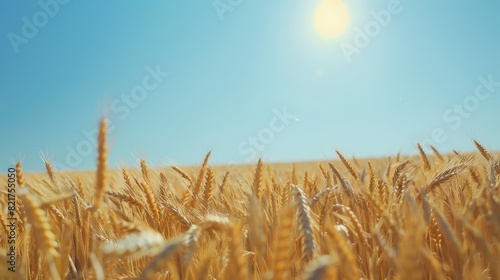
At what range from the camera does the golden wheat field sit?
608 millimetres

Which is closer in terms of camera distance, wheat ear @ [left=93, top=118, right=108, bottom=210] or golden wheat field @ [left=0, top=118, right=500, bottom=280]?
golden wheat field @ [left=0, top=118, right=500, bottom=280]

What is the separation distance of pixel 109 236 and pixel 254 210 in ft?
3.28

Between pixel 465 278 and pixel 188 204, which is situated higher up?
pixel 188 204

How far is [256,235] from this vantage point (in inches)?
24.5

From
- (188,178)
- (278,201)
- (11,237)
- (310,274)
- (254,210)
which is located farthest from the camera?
(188,178)

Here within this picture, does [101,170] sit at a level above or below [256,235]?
above

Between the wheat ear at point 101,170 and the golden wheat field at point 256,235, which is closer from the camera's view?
the golden wheat field at point 256,235

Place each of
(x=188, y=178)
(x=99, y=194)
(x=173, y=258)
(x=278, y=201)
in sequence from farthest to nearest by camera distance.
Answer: (x=188, y=178), (x=278, y=201), (x=173, y=258), (x=99, y=194)

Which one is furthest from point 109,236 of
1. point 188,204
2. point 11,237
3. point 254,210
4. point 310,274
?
point 310,274

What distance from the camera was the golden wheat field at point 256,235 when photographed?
61 cm

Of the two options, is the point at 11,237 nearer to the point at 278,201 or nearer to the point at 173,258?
the point at 173,258

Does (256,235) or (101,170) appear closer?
(256,235)

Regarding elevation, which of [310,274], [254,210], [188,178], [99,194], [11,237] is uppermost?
[188,178]

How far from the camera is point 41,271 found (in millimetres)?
1297
